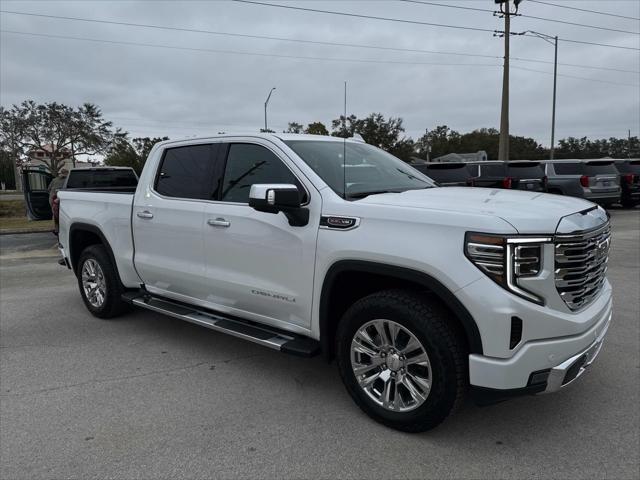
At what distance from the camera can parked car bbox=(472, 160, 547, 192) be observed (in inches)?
570

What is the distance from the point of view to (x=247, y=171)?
13.2 ft

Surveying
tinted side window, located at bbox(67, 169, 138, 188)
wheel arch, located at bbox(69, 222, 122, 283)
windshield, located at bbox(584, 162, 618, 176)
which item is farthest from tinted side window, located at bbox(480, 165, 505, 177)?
wheel arch, located at bbox(69, 222, 122, 283)

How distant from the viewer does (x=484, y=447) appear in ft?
9.82

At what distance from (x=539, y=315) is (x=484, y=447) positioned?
2.99ft

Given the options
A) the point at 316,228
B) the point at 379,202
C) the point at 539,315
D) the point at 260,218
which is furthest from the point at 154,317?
the point at 539,315

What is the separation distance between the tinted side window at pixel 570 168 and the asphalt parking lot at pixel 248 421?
13.5 m

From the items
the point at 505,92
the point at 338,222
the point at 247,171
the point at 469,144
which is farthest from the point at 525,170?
the point at 469,144

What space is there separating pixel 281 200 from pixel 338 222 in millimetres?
386

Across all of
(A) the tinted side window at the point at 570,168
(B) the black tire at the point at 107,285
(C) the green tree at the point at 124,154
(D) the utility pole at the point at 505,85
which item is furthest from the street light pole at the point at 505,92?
(C) the green tree at the point at 124,154

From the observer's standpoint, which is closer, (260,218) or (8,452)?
(8,452)

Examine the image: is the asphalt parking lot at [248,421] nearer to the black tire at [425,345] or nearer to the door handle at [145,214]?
the black tire at [425,345]

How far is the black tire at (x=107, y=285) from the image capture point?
530cm

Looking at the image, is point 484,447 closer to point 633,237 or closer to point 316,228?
point 316,228

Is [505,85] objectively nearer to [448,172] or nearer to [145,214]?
[448,172]
